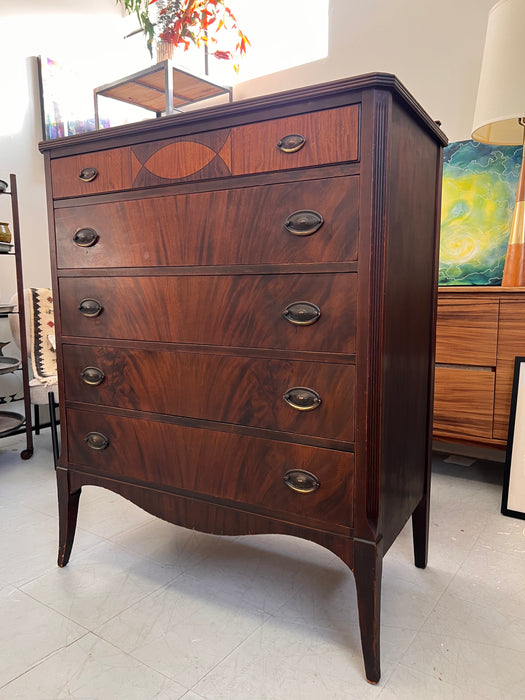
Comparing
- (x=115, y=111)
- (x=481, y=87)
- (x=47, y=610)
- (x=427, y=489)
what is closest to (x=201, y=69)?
(x=115, y=111)

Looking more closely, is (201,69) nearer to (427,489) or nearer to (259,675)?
(427,489)

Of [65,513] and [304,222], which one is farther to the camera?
[65,513]

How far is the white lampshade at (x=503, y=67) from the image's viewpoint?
181 centimetres

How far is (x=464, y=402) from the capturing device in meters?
2.08

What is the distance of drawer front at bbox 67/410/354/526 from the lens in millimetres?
1128

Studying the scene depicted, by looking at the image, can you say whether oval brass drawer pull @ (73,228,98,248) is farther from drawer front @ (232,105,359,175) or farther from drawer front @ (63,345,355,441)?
drawer front @ (232,105,359,175)

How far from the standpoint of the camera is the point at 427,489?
1498mm

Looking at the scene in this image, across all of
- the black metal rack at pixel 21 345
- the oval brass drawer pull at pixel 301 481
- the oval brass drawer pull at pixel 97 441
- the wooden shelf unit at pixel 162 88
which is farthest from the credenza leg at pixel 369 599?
the wooden shelf unit at pixel 162 88

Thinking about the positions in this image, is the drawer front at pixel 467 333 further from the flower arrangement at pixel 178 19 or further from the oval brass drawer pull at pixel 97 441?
the flower arrangement at pixel 178 19

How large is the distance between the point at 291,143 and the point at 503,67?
1.30 meters

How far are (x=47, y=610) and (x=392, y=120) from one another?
1.45 meters

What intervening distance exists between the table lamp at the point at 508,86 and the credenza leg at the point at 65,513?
1813 mm

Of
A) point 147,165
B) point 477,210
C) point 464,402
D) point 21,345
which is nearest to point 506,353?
point 464,402

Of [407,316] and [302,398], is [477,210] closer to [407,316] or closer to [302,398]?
[407,316]
